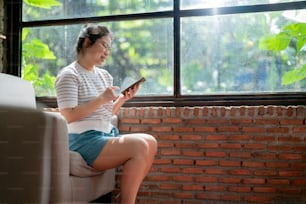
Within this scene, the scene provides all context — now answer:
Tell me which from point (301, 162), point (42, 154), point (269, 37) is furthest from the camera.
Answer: point (269, 37)

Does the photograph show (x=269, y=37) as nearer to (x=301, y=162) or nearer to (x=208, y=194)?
(x=301, y=162)

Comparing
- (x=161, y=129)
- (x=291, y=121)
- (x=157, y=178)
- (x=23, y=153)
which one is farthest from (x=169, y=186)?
(x=23, y=153)

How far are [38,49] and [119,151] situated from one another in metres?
1.08

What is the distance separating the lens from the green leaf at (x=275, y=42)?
1.80m

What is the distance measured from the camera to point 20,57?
221cm

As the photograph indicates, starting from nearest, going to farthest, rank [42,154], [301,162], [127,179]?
[42,154] → [127,179] → [301,162]

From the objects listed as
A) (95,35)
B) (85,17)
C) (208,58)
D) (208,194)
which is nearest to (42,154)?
(95,35)

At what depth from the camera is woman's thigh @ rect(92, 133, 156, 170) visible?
1368 millimetres

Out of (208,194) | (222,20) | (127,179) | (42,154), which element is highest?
(222,20)

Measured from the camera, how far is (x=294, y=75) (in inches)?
70.1

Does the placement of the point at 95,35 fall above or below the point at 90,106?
above

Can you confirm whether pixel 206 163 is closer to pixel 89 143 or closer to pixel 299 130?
pixel 299 130

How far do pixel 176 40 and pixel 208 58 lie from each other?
0.19 meters

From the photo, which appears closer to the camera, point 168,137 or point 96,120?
point 96,120
